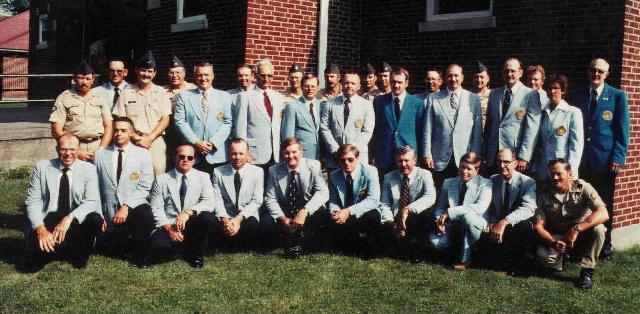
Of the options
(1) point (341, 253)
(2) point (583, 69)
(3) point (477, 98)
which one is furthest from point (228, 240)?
(2) point (583, 69)

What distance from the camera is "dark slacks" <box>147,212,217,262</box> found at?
218 inches

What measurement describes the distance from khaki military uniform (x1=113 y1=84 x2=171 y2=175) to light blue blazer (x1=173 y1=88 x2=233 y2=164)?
160 mm

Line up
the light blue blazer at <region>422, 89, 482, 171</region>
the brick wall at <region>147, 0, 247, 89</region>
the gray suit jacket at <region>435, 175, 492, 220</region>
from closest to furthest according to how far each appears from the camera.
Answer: the gray suit jacket at <region>435, 175, 492, 220</region> < the light blue blazer at <region>422, 89, 482, 171</region> < the brick wall at <region>147, 0, 247, 89</region>

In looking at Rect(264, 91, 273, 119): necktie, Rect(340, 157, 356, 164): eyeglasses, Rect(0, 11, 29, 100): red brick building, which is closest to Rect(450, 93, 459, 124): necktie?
Rect(340, 157, 356, 164): eyeglasses

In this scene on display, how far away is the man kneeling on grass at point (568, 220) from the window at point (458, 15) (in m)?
2.92

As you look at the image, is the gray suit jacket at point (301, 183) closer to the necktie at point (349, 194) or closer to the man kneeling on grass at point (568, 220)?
the necktie at point (349, 194)

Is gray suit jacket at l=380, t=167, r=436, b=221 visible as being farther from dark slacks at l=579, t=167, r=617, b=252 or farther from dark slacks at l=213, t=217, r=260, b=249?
dark slacks at l=579, t=167, r=617, b=252

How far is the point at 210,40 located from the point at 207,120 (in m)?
3.20

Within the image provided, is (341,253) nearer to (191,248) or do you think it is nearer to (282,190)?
(282,190)

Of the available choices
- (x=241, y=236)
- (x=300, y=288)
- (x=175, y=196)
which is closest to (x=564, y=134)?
(x=300, y=288)

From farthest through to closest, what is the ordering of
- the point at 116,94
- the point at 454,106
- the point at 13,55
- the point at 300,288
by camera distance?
the point at 13,55
the point at 116,94
the point at 454,106
the point at 300,288

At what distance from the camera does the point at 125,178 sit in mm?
5793

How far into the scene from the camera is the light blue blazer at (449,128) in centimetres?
620

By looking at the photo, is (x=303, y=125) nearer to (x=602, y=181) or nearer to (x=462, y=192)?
(x=462, y=192)
